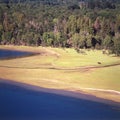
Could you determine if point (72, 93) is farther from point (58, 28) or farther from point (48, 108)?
point (58, 28)

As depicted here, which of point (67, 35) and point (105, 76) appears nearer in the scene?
point (105, 76)

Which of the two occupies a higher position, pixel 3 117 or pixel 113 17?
pixel 113 17

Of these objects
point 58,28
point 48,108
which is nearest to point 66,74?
point 48,108

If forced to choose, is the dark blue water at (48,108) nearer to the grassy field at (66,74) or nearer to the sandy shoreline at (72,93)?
the sandy shoreline at (72,93)

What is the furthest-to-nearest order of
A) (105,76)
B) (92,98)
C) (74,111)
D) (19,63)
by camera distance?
(19,63) → (105,76) → (92,98) → (74,111)

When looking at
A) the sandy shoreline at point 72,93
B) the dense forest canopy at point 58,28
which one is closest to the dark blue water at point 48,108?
the sandy shoreline at point 72,93

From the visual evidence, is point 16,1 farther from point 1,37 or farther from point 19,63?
point 19,63

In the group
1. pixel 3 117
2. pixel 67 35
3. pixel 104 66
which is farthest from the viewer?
pixel 67 35

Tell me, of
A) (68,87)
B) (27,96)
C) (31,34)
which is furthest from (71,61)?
(31,34)
